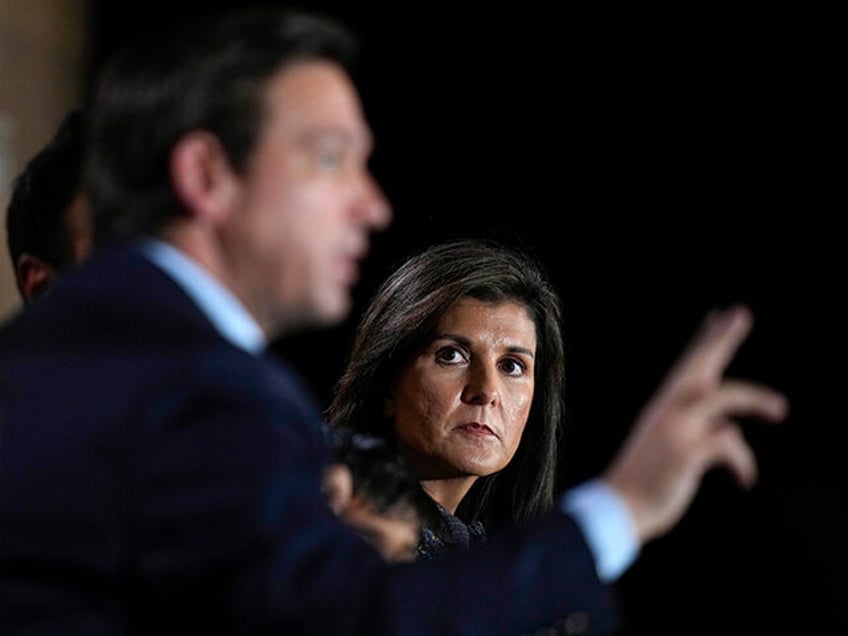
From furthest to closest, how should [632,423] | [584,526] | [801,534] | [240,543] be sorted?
[632,423] → [801,534] → [584,526] → [240,543]

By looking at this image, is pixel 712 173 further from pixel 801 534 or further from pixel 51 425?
pixel 51 425

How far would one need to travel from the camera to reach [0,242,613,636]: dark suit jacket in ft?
4.56

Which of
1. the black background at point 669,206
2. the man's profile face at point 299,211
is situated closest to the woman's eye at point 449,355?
the black background at point 669,206

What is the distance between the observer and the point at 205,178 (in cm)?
155

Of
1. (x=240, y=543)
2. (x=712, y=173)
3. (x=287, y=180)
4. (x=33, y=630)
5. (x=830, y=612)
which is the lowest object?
(x=830, y=612)

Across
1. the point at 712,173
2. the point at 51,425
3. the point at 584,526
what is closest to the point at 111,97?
the point at 51,425

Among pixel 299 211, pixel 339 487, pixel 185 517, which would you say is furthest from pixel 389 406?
pixel 185 517

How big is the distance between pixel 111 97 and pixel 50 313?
0.69 ft

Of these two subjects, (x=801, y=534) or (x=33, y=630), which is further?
(x=801, y=534)

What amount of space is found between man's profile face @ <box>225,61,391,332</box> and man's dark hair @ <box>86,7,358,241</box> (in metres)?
0.02

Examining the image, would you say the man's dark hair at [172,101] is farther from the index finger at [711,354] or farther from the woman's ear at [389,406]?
the woman's ear at [389,406]

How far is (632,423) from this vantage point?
3693 mm

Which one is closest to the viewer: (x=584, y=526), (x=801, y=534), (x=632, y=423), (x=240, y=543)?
(x=240, y=543)

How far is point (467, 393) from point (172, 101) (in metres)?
1.25
